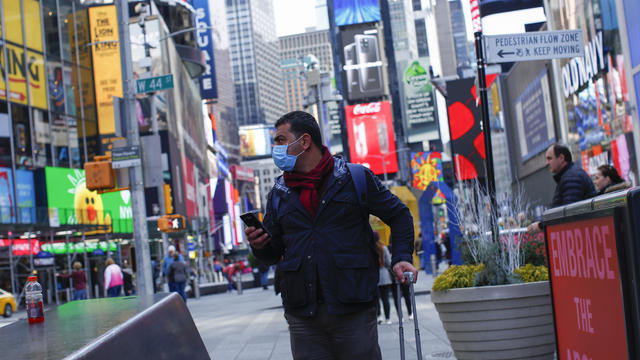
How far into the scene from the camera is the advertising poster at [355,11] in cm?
9969

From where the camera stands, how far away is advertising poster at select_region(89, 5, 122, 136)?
5103cm

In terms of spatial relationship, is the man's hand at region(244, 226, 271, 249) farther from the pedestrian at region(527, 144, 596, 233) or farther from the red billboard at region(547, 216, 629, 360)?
the pedestrian at region(527, 144, 596, 233)

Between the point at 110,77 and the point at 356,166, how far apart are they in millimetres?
50411

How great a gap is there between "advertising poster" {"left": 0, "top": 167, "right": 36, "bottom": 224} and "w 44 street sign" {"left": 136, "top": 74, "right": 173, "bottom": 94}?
58.0ft

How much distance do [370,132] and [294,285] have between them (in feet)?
315

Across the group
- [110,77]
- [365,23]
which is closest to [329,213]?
[110,77]

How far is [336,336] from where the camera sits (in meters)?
4.22

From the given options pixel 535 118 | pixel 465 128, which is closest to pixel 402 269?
pixel 535 118

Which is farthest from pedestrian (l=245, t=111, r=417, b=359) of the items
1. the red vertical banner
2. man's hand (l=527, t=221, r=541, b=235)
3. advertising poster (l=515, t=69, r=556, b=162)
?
the red vertical banner

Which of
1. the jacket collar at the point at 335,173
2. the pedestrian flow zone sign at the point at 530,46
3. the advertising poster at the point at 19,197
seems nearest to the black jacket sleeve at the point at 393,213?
the jacket collar at the point at 335,173

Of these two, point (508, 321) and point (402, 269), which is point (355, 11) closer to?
point (508, 321)

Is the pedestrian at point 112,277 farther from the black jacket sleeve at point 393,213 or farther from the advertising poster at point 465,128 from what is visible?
the advertising poster at point 465,128

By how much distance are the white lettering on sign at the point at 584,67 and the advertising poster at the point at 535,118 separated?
4947 millimetres

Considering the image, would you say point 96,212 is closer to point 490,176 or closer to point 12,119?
point 12,119
